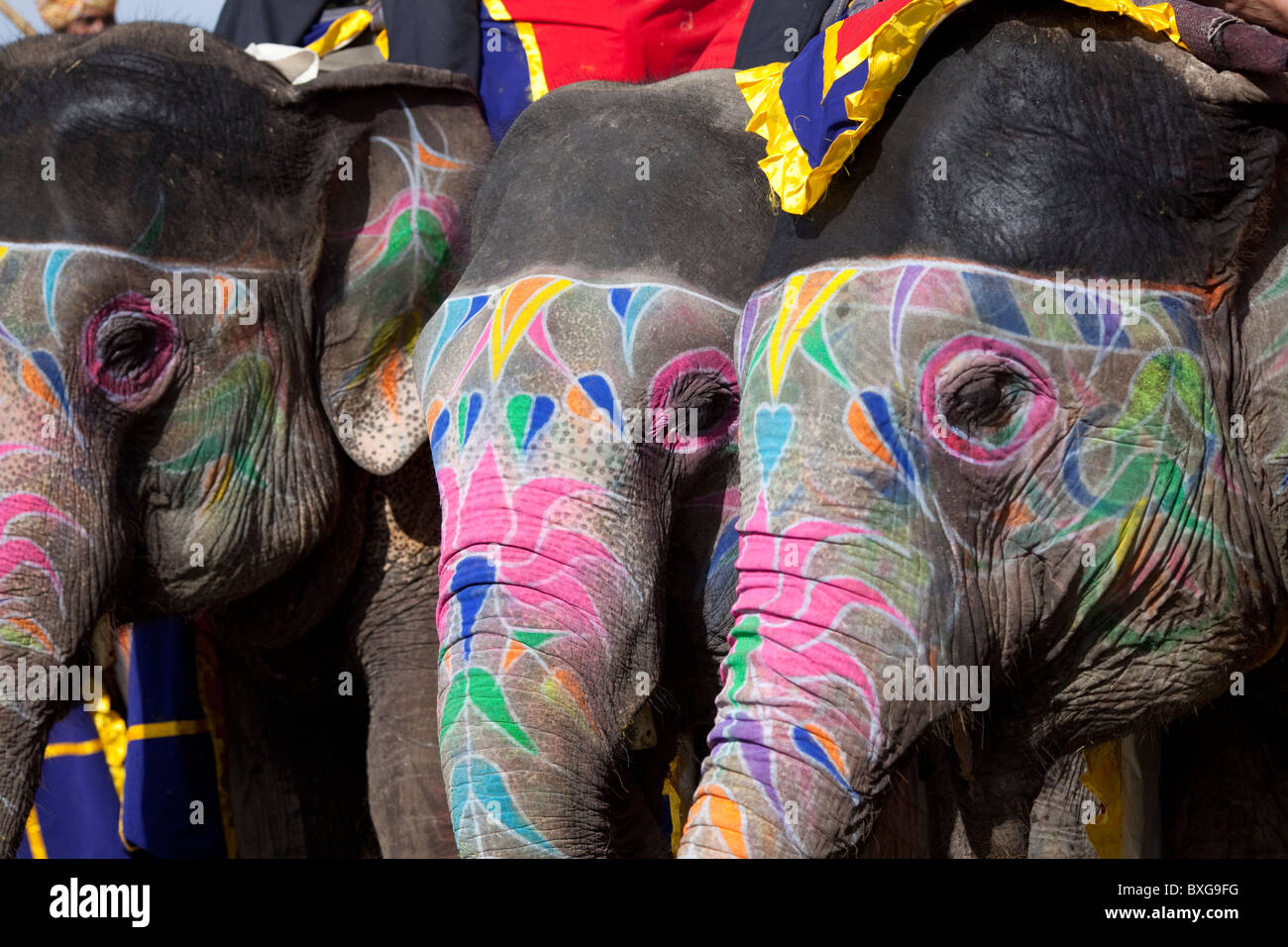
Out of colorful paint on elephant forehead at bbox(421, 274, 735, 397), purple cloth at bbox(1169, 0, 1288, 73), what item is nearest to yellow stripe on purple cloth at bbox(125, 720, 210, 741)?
colorful paint on elephant forehead at bbox(421, 274, 735, 397)

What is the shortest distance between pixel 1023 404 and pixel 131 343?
1.65m

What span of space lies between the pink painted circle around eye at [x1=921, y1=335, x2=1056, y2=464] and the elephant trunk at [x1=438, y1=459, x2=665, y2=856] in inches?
19.9

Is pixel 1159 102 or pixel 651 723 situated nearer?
pixel 1159 102

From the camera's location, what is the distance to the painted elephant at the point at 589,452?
237 cm

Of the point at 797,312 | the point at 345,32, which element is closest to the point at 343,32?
the point at 345,32

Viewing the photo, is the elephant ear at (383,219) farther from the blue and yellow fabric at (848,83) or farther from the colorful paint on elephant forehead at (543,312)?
the blue and yellow fabric at (848,83)

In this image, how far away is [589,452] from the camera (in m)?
2.47

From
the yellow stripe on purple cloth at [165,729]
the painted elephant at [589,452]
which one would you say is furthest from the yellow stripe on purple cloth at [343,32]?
the yellow stripe on purple cloth at [165,729]

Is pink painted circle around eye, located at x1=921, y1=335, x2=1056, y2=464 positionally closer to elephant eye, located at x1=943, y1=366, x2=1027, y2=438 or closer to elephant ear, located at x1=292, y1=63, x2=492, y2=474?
elephant eye, located at x1=943, y1=366, x2=1027, y2=438

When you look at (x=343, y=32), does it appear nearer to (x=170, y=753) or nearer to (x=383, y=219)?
(x=383, y=219)

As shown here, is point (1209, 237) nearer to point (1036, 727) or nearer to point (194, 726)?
point (1036, 727)

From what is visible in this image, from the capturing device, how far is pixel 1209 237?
7.11 ft
